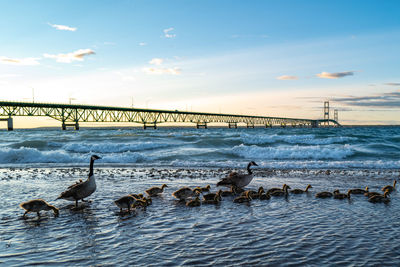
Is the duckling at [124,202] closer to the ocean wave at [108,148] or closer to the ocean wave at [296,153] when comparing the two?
the ocean wave at [296,153]

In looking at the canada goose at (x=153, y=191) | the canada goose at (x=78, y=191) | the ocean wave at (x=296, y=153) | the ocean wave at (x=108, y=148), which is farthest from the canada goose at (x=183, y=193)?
the ocean wave at (x=108, y=148)

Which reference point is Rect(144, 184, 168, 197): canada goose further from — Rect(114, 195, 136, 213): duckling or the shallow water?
Rect(114, 195, 136, 213): duckling

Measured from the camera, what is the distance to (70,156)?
23.5m

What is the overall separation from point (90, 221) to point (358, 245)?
5513 mm

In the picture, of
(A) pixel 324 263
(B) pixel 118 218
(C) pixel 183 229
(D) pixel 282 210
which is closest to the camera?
(A) pixel 324 263

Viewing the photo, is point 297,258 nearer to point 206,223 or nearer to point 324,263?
point 324,263

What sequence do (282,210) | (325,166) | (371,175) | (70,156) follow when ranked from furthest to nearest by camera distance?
(70,156), (325,166), (371,175), (282,210)

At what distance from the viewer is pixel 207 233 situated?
19.2ft

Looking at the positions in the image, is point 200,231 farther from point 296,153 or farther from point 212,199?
point 296,153

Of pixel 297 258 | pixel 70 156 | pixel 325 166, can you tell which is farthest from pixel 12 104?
pixel 297 258

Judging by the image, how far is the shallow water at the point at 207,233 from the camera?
186 inches

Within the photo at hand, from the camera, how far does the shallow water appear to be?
4719 millimetres

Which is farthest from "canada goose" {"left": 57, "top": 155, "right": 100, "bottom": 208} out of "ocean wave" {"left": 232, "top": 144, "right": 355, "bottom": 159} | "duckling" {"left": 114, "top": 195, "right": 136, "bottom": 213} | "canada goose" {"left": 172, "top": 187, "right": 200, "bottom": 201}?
"ocean wave" {"left": 232, "top": 144, "right": 355, "bottom": 159}

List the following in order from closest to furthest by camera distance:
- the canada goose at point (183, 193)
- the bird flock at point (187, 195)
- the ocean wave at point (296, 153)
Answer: the bird flock at point (187, 195) → the canada goose at point (183, 193) → the ocean wave at point (296, 153)
